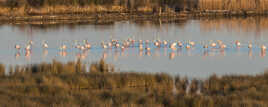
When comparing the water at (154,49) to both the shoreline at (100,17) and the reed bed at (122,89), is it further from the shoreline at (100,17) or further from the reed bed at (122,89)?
the shoreline at (100,17)

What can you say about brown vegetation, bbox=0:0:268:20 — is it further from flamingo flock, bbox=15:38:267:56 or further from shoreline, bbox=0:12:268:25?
flamingo flock, bbox=15:38:267:56

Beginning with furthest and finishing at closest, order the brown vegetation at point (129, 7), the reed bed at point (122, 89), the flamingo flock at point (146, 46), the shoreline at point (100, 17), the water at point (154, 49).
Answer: the brown vegetation at point (129, 7) < the shoreline at point (100, 17) < the flamingo flock at point (146, 46) < the water at point (154, 49) < the reed bed at point (122, 89)

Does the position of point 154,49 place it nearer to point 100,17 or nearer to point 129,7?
point 100,17

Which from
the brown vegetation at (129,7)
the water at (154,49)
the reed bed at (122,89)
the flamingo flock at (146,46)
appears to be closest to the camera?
the reed bed at (122,89)

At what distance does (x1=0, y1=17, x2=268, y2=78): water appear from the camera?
1510cm

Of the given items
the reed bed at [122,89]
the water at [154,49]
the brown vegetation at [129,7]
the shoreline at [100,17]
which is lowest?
the reed bed at [122,89]

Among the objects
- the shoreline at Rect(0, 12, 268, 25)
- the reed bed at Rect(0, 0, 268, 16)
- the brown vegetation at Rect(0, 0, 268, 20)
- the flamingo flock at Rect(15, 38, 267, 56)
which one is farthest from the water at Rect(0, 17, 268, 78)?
the reed bed at Rect(0, 0, 268, 16)

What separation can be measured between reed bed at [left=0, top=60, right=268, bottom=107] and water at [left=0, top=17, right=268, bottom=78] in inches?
78.9

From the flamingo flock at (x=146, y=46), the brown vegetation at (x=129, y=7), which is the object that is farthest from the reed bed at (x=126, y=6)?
the flamingo flock at (x=146, y=46)

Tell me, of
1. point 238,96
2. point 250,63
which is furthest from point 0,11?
point 238,96

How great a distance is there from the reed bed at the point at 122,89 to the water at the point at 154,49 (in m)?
2.00

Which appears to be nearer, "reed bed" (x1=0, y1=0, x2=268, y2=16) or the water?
the water

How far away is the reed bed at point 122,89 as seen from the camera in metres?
8.98


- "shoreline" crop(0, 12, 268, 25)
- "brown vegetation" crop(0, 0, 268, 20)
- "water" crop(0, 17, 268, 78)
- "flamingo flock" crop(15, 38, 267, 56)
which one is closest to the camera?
"water" crop(0, 17, 268, 78)
